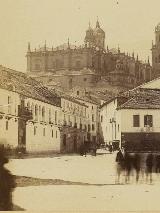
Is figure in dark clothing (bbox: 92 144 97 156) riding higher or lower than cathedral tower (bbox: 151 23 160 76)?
lower

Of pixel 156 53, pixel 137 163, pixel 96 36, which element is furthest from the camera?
pixel 156 53

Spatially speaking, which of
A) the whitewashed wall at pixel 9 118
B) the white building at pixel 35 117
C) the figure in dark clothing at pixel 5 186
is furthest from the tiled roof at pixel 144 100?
the figure in dark clothing at pixel 5 186

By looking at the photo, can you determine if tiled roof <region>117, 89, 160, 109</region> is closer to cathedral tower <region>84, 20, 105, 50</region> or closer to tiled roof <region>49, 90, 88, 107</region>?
tiled roof <region>49, 90, 88, 107</region>

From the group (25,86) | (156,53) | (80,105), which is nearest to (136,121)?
(80,105)

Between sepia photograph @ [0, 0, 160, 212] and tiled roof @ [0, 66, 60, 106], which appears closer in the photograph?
sepia photograph @ [0, 0, 160, 212]

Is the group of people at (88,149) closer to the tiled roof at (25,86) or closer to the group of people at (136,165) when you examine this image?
the group of people at (136,165)

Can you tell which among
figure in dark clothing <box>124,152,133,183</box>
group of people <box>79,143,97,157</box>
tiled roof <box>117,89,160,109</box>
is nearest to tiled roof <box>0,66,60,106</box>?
group of people <box>79,143,97,157</box>

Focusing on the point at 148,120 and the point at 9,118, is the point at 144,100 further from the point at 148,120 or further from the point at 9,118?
the point at 9,118

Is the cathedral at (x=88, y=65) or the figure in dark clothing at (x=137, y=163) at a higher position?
the cathedral at (x=88, y=65)
